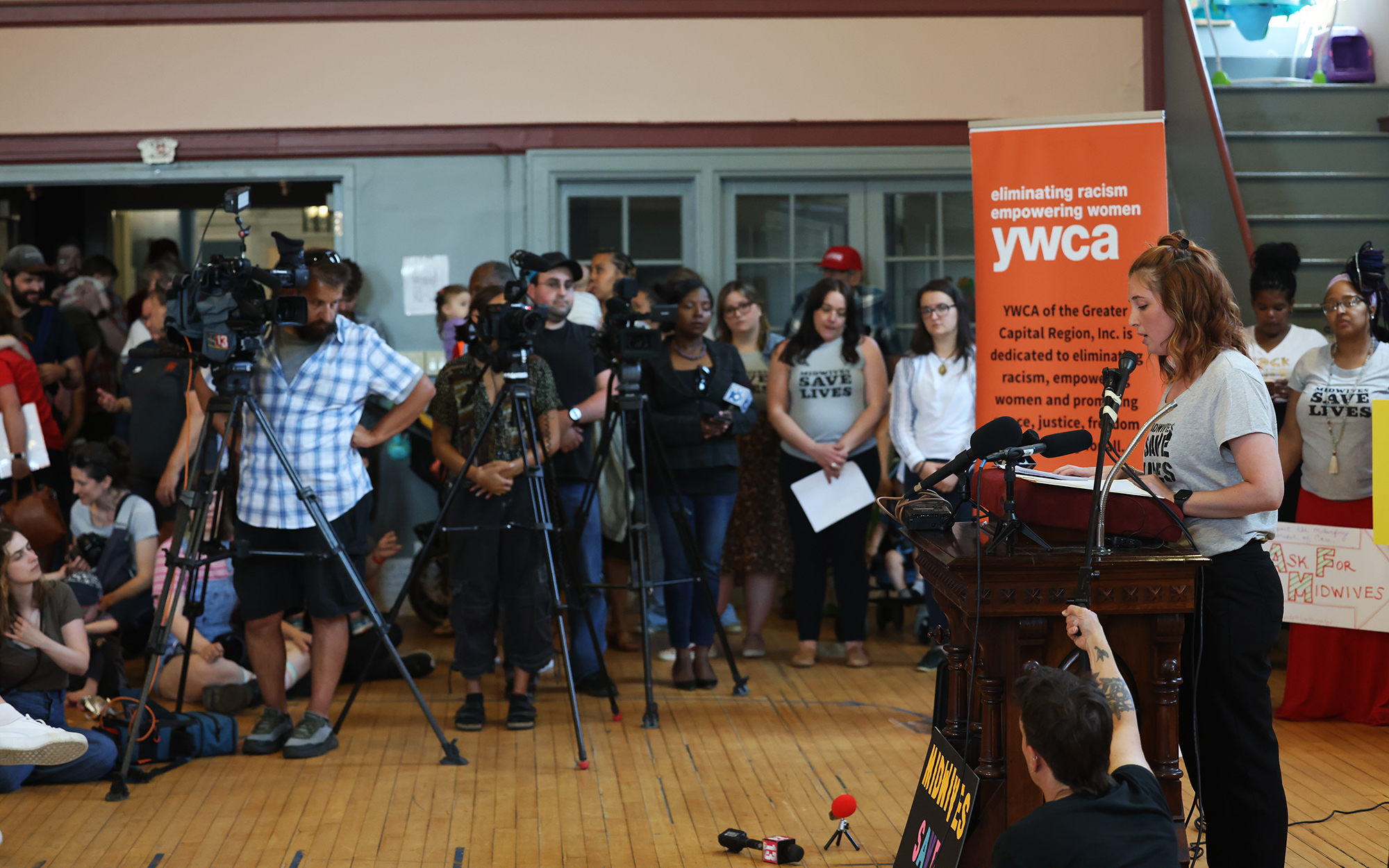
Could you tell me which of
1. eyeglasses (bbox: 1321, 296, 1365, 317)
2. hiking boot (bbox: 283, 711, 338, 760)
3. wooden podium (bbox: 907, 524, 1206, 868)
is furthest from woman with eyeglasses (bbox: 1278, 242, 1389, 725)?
hiking boot (bbox: 283, 711, 338, 760)

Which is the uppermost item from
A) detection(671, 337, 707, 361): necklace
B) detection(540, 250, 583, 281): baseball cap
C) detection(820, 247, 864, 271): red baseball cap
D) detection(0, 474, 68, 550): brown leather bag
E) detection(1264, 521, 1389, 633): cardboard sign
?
detection(820, 247, 864, 271): red baseball cap

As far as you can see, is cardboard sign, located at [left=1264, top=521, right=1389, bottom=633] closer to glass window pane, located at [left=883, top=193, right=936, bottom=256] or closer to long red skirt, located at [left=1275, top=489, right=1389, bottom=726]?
long red skirt, located at [left=1275, top=489, right=1389, bottom=726]

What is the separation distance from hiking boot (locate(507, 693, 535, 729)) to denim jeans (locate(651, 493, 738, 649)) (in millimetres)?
684

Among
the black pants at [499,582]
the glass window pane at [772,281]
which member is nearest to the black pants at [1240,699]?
the black pants at [499,582]

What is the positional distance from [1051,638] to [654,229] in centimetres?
436

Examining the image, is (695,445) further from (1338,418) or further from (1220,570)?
(1220,570)

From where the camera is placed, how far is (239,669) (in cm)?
430

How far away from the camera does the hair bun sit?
4.58 meters

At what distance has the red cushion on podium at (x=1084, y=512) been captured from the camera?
223 cm

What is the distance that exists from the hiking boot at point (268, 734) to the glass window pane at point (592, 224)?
3.08 meters

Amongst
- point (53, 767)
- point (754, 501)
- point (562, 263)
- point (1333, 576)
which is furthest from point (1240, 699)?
point (53, 767)

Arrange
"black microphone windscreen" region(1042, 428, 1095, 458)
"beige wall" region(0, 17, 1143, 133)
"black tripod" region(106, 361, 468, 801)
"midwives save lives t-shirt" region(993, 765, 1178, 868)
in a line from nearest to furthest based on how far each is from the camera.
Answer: "midwives save lives t-shirt" region(993, 765, 1178, 868), "black microphone windscreen" region(1042, 428, 1095, 458), "black tripod" region(106, 361, 468, 801), "beige wall" region(0, 17, 1143, 133)

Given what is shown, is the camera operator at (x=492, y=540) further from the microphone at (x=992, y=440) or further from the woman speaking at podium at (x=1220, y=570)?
the woman speaking at podium at (x=1220, y=570)

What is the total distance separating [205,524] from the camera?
139 inches
